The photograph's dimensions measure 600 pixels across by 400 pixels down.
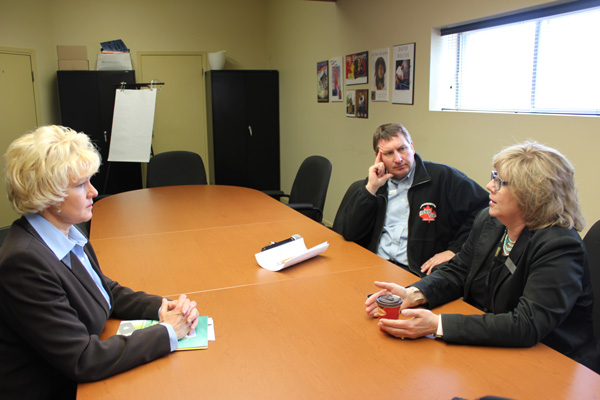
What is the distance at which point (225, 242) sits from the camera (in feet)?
8.22

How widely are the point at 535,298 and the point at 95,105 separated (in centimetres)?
601

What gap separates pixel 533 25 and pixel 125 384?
2.96m

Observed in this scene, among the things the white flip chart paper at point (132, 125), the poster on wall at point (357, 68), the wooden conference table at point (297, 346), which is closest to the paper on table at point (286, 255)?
the wooden conference table at point (297, 346)

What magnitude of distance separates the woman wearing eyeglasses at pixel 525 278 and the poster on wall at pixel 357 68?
307cm

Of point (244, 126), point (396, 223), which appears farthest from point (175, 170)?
point (396, 223)

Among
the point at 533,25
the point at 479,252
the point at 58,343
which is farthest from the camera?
the point at 533,25

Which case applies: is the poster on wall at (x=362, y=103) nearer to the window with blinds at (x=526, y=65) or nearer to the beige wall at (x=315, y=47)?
the beige wall at (x=315, y=47)

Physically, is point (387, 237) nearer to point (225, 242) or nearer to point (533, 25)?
point (225, 242)

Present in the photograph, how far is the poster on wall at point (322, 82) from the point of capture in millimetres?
5429

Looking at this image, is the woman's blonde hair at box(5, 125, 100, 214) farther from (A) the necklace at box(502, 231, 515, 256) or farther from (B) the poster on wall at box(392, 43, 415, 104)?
(B) the poster on wall at box(392, 43, 415, 104)

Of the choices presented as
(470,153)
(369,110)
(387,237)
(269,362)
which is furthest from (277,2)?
(269,362)

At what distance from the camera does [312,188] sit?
369cm

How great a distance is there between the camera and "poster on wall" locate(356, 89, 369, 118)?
4.64m

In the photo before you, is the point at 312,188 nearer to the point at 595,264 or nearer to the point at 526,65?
the point at 526,65
